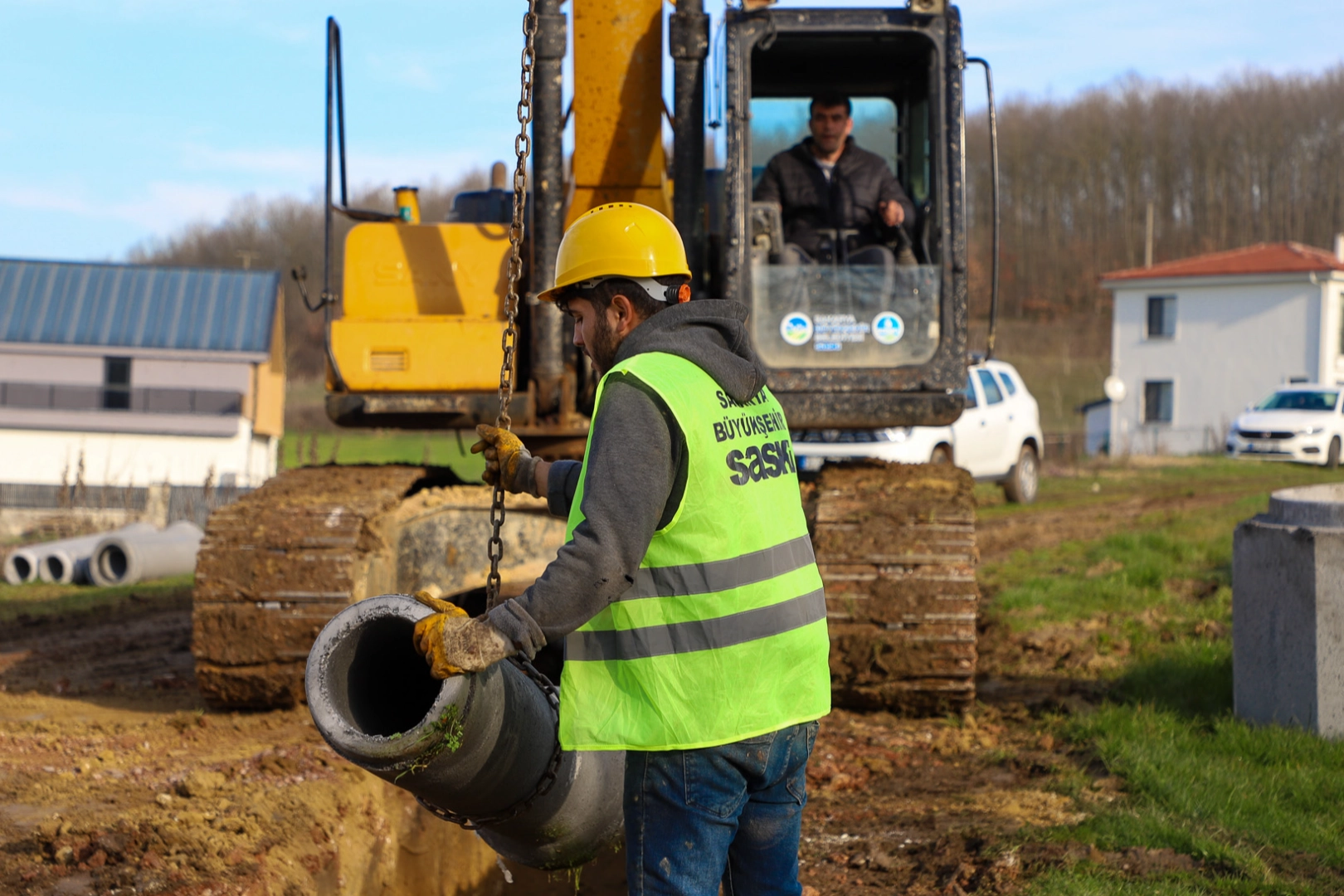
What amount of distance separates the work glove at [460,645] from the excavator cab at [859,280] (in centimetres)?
339

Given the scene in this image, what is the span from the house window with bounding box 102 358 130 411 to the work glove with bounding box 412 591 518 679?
1221 inches

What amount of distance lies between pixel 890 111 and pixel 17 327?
29.3m

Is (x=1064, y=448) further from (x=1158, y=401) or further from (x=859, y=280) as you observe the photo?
(x=859, y=280)

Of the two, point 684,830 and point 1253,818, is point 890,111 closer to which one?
point 1253,818

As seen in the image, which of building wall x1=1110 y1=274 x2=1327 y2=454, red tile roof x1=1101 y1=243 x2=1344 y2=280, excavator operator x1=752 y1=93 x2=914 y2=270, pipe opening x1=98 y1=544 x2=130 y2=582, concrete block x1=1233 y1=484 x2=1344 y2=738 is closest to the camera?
concrete block x1=1233 y1=484 x2=1344 y2=738

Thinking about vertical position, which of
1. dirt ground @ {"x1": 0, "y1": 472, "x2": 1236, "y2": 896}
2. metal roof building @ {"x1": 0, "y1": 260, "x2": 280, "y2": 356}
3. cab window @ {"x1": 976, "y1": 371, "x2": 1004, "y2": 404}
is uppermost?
metal roof building @ {"x1": 0, "y1": 260, "x2": 280, "y2": 356}

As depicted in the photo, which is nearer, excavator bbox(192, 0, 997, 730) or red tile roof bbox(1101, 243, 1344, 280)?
excavator bbox(192, 0, 997, 730)

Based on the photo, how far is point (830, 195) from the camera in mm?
6449

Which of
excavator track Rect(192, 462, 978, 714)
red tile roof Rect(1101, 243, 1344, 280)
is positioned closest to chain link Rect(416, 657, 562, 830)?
excavator track Rect(192, 462, 978, 714)

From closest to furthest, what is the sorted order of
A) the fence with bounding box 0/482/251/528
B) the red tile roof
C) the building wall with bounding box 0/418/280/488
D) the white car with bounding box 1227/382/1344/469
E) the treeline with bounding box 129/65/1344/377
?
the fence with bounding box 0/482/251/528
the white car with bounding box 1227/382/1344/469
the building wall with bounding box 0/418/280/488
the red tile roof
the treeline with bounding box 129/65/1344/377

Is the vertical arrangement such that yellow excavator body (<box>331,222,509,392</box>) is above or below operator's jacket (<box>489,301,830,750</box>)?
above

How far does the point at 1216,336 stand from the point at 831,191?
127ft

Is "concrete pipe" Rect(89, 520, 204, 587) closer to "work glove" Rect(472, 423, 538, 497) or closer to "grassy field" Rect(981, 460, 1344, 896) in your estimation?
"grassy field" Rect(981, 460, 1344, 896)

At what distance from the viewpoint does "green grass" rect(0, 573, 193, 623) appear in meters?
10.9
